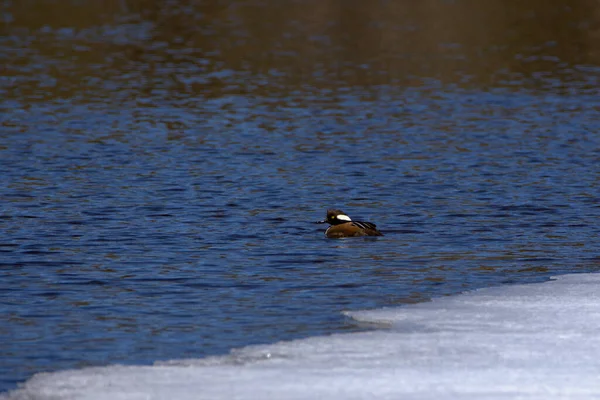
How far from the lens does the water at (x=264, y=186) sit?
14.5 metres

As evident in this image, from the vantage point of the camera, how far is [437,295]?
15.2 meters

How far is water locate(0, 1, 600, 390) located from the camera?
14492 mm

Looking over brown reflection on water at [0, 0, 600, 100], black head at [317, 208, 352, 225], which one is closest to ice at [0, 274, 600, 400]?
black head at [317, 208, 352, 225]

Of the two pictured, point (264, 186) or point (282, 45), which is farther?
point (282, 45)

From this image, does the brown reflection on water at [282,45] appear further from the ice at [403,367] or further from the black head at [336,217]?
the ice at [403,367]

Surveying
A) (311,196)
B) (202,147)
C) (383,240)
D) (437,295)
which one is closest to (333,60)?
(202,147)

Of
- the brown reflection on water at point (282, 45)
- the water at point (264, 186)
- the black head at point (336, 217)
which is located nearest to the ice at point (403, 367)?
the water at point (264, 186)

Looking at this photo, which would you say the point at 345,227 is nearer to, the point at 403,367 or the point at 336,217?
the point at 336,217

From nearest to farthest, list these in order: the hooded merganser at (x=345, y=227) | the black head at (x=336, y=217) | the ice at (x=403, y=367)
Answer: the ice at (x=403, y=367) → the hooded merganser at (x=345, y=227) → the black head at (x=336, y=217)

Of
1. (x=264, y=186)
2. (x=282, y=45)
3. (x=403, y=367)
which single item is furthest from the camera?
(x=282, y=45)

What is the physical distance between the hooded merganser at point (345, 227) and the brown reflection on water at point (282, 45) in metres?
18.2

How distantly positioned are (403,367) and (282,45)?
134 ft

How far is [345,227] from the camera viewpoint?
18.9m

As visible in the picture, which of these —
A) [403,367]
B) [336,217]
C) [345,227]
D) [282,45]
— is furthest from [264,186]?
[282,45]
